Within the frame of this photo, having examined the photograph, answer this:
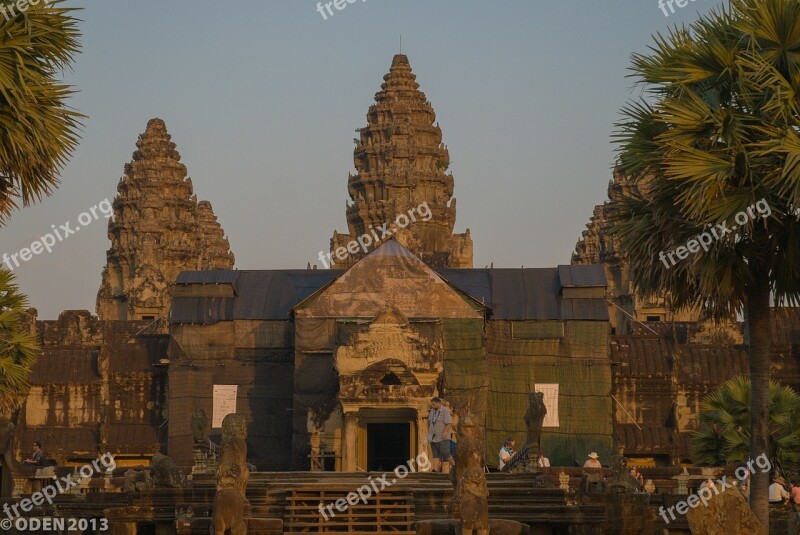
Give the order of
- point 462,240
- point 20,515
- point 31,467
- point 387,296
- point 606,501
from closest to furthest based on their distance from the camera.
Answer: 1. point 606,501
2. point 20,515
3. point 31,467
4. point 387,296
5. point 462,240

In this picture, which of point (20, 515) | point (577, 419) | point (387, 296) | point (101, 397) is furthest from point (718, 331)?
point (20, 515)

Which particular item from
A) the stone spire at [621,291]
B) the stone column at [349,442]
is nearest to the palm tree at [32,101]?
the stone column at [349,442]

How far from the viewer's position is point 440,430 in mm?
33719

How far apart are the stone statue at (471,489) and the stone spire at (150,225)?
67.1 metres

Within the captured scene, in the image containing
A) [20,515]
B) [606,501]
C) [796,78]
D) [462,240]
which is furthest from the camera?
[462,240]

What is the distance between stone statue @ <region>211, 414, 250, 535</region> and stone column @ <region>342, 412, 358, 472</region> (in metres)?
12.8

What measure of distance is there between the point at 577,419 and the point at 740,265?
82.3 feet

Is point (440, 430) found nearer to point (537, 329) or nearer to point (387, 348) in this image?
point (387, 348)

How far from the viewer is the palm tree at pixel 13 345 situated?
94.0ft

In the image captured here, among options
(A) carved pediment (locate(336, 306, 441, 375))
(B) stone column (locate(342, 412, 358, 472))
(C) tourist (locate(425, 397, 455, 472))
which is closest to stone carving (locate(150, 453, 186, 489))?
(C) tourist (locate(425, 397, 455, 472))

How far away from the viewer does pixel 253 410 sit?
48500 millimetres

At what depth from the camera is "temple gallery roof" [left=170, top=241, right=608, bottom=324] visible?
4941 centimetres

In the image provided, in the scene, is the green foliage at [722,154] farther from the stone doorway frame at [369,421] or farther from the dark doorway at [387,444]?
the dark doorway at [387,444]

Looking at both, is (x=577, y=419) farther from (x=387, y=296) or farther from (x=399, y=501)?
(x=399, y=501)
